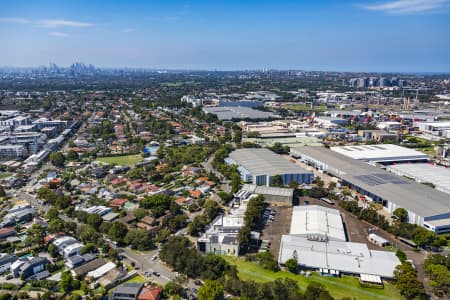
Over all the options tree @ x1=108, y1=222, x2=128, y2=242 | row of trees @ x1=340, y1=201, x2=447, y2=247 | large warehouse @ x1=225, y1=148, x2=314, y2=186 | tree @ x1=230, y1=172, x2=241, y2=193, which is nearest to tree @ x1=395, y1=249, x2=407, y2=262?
row of trees @ x1=340, y1=201, x2=447, y2=247

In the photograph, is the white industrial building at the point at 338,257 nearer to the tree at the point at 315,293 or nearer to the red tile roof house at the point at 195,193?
the tree at the point at 315,293

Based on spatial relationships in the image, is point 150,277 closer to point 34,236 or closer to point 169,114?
point 34,236

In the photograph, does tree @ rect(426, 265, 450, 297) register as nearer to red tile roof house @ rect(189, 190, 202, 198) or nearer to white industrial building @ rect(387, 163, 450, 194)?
white industrial building @ rect(387, 163, 450, 194)

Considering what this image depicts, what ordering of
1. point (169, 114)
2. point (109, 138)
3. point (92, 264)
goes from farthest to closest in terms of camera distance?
1. point (169, 114)
2. point (109, 138)
3. point (92, 264)

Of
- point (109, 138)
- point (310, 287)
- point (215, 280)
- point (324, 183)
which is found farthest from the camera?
point (109, 138)

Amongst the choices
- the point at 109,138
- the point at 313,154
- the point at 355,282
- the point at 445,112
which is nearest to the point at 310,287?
the point at 355,282
